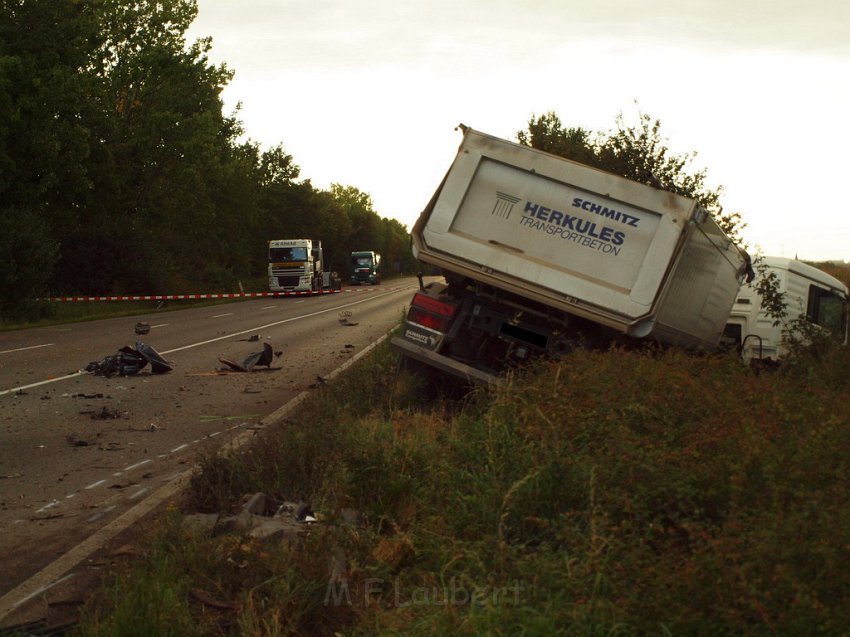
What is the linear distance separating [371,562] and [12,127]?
98.0 ft

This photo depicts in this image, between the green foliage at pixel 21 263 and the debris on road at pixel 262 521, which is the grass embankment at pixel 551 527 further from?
the green foliage at pixel 21 263

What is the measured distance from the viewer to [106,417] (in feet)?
36.9

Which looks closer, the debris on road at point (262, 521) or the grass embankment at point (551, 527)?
the grass embankment at point (551, 527)

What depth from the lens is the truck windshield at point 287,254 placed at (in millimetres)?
57094

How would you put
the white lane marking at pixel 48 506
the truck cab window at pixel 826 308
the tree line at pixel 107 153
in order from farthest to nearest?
the tree line at pixel 107 153, the truck cab window at pixel 826 308, the white lane marking at pixel 48 506

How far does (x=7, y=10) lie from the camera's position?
33.2 m

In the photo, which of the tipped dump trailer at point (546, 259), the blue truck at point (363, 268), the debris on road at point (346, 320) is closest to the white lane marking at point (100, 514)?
the tipped dump trailer at point (546, 259)

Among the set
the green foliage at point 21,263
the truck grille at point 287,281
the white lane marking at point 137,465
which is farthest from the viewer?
the truck grille at point 287,281

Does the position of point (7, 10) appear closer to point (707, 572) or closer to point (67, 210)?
point (67, 210)

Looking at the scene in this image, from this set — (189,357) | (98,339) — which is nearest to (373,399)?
(189,357)

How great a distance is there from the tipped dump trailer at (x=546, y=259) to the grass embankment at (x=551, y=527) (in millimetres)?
2236

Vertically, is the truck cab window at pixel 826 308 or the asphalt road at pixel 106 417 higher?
the truck cab window at pixel 826 308

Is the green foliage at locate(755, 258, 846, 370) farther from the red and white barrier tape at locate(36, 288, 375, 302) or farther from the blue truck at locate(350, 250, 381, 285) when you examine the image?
the blue truck at locate(350, 250, 381, 285)

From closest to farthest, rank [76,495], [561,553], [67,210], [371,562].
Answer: [561,553] < [371,562] < [76,495] < [67,210]
